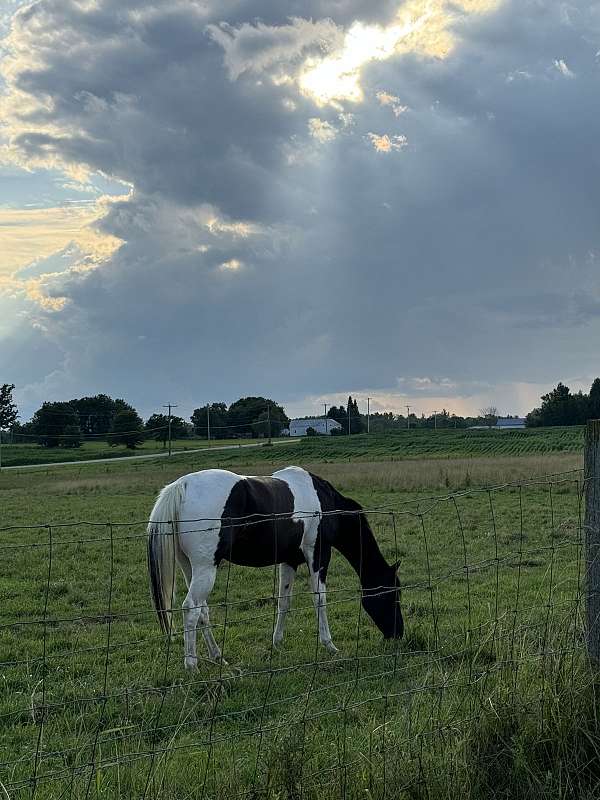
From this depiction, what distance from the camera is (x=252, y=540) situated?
733 centimetres

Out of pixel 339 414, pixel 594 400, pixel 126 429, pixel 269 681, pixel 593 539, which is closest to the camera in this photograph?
pixel 593 539

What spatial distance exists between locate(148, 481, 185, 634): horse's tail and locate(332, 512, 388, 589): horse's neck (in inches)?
81.8

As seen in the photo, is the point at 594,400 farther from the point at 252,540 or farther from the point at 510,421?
the point at 252,540

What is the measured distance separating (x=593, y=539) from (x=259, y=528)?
3.66 metres

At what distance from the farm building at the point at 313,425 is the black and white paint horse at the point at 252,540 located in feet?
389

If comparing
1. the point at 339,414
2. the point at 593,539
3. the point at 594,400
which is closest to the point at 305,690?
the point at 593,539

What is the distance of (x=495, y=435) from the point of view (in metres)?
81.6

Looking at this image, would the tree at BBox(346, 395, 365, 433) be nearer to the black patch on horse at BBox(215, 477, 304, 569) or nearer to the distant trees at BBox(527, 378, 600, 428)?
the distant trees at BBox(527, 378, 600, 428)

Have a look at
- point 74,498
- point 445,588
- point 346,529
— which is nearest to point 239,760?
point 346,529

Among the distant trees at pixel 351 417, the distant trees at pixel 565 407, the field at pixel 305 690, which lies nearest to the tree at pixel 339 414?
the distant trees at pixel 351 417

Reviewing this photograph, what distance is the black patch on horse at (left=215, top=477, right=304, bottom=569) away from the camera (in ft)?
23.1

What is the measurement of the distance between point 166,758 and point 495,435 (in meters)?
81.1

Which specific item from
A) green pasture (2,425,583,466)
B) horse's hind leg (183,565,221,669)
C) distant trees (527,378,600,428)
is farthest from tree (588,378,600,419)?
horse's hind leg (183,565,221,669)

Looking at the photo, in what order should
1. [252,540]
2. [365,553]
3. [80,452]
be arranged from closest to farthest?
[252,540], [365,553], [80,452]
